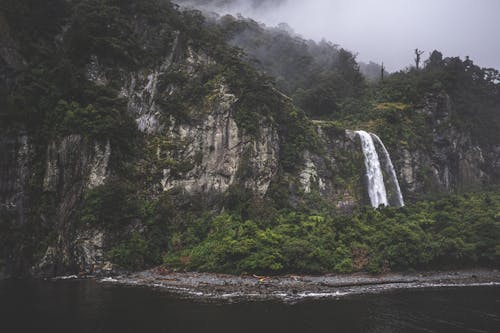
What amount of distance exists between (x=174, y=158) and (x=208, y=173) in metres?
4.10

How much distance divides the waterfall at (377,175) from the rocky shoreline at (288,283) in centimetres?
1667

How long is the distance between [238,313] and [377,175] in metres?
34.7

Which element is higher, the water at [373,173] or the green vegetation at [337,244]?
the water at [373,173]

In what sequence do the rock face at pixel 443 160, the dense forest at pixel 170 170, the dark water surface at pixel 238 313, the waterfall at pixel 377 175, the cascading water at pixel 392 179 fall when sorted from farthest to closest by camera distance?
the rock face at pixel 443 160, the cascading water at pixel 392 179, the waterfall at pixel 377 175, the dense forest at pixel 170 170, the dark water surface at pixel 238 313

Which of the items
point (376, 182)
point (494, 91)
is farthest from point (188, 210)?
point (494, 91)

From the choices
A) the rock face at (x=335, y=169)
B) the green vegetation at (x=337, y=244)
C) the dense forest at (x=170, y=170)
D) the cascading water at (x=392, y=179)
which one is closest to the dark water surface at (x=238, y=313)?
the green vegetation at (x=337, y=244)

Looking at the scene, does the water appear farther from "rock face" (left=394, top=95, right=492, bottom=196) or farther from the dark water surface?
the dark water surface

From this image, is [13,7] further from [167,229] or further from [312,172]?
[312,172]

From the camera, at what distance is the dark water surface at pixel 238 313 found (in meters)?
18.7

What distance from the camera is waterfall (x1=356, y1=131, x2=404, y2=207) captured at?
49.2 meters

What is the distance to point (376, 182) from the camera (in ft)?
165

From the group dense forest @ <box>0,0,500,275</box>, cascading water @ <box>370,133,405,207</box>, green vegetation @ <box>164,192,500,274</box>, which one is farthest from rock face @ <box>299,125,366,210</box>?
green vegetation @ <box>164,192,500,274</box>

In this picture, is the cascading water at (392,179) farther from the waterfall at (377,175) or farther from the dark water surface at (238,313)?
the dark water surface at (238,313)

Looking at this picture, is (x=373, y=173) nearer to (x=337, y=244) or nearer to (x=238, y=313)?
(x=337, y=244)
